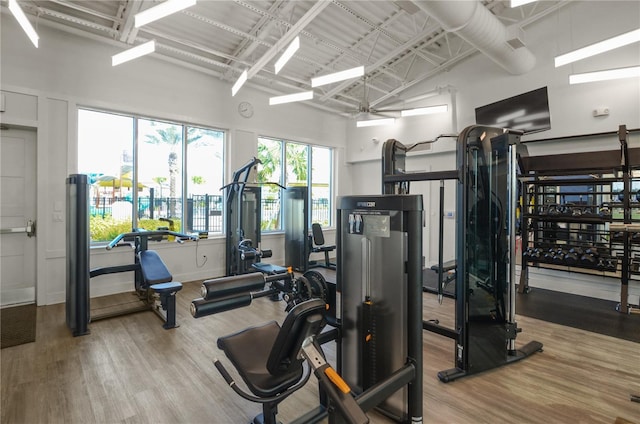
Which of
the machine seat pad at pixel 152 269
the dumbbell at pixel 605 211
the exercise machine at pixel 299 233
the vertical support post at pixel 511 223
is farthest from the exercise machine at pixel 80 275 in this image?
the dumbbell at pixel 605 211

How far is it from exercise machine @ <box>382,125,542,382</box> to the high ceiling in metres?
1.99

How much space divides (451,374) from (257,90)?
5.94 m

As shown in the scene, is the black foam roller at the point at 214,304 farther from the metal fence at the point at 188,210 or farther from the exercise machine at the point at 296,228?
the exercise machine at the point at 296,228

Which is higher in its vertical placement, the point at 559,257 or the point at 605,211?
the point at 605,211

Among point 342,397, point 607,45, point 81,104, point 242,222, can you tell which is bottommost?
point 342,397

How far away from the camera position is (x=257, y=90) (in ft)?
21.2

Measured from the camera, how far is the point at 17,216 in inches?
169

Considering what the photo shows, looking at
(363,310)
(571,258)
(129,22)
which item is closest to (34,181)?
(129,22)

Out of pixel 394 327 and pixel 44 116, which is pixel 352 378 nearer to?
pixel 394 327

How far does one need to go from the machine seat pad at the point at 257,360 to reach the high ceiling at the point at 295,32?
371 cm

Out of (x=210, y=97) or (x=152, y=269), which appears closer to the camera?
(x=152, y=269)

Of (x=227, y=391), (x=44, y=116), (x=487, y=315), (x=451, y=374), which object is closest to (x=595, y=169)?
(x=487, y=315)

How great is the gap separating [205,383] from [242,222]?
10.8 feet

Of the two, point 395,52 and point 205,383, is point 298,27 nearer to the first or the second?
point 395,52
